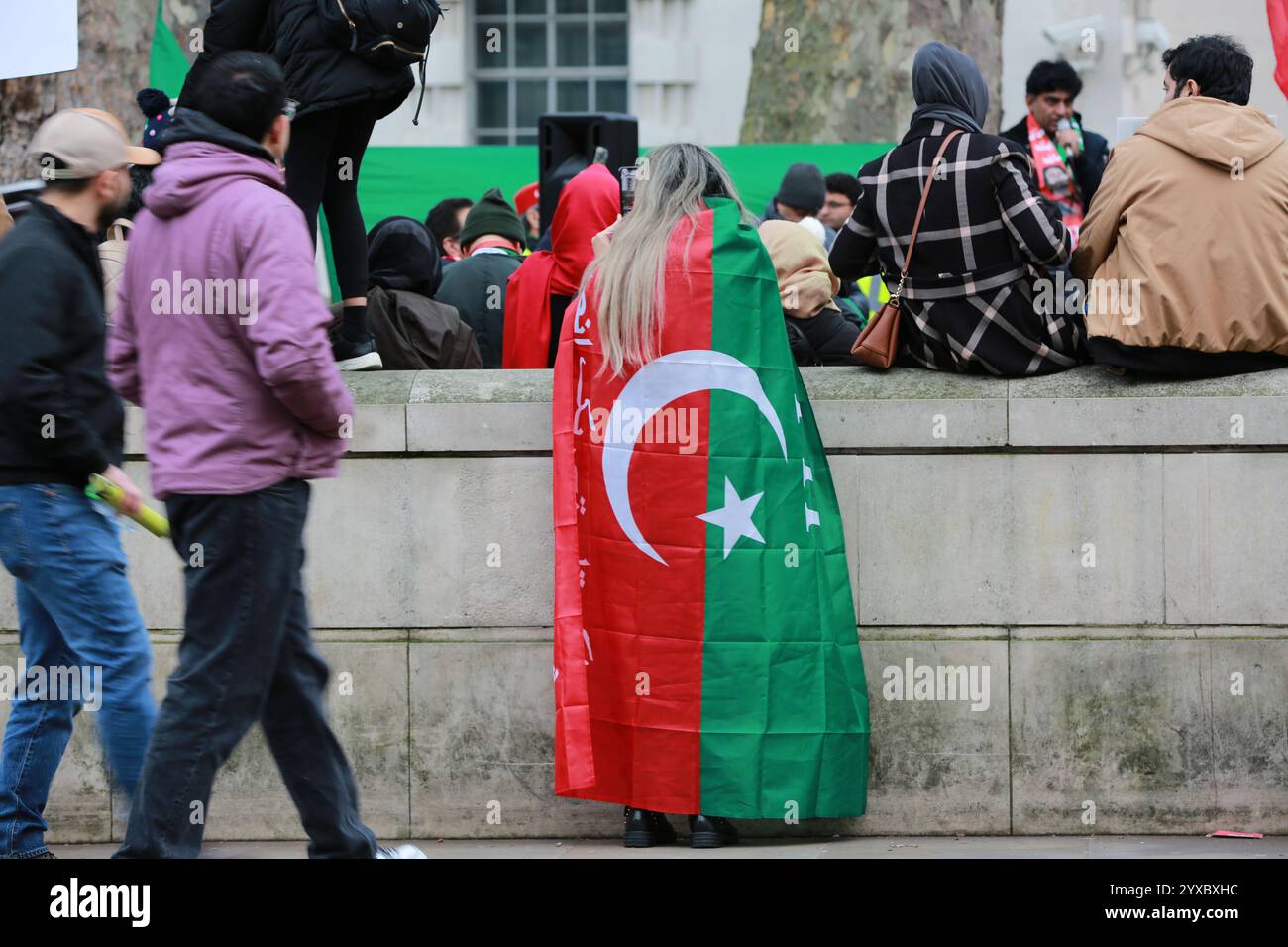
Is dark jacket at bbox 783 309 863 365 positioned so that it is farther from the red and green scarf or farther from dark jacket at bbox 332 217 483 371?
the red and green scarf

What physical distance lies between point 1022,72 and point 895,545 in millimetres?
16294

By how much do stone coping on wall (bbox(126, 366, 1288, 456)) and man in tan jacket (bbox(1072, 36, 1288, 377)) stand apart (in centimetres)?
12

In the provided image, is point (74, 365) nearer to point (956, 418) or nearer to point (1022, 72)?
point (956, 418)

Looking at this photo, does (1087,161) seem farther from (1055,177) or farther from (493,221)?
(493,221)

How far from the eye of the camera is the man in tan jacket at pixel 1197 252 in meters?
6.42

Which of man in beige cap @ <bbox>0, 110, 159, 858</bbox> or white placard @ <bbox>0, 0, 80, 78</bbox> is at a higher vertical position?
white placard @ <bbox>0, 0, 80, 78</bbox>

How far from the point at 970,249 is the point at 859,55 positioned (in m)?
10.1

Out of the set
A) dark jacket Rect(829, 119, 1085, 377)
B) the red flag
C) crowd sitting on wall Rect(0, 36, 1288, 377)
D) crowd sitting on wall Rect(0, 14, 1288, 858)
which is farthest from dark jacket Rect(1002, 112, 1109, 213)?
dark jacket Rect(829, 119, 1085, 377)

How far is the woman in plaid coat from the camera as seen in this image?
6.49m

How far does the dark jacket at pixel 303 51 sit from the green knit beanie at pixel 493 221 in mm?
2393

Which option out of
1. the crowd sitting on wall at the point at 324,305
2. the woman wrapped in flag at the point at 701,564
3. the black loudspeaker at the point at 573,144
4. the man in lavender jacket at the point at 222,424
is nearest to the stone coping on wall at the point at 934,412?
the crowd sitting on wall at the point at 324,305

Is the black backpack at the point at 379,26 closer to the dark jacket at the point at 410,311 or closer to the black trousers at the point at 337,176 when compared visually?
the black trousers at the point at 337,176

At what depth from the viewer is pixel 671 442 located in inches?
253
